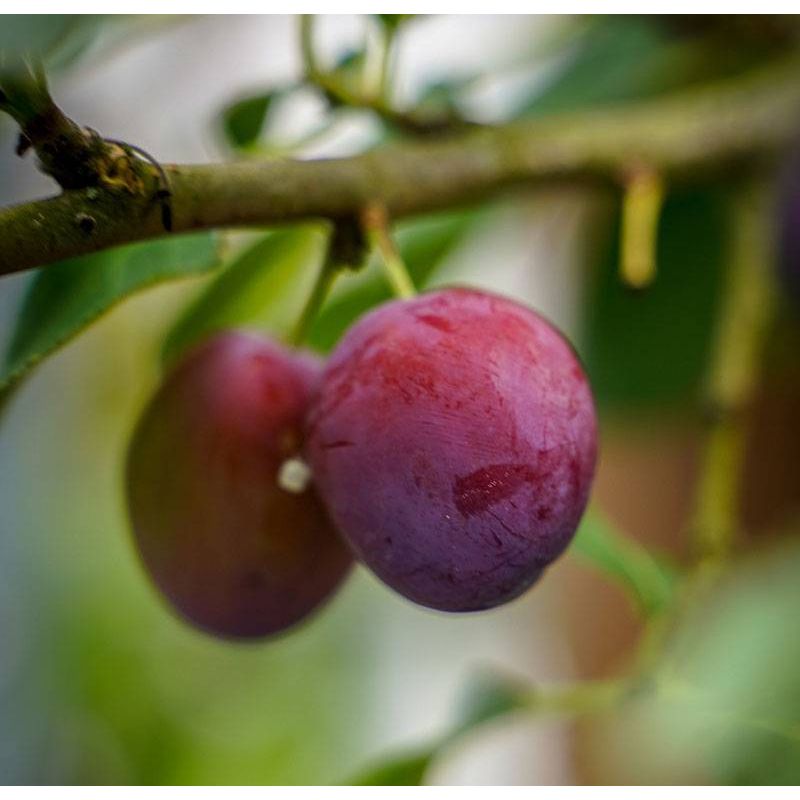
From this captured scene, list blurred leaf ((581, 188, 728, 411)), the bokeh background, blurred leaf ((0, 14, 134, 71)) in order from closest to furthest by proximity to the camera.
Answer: blurred leaf ((0, 14, 134, 71)) → the bokeh background → blurred leaf ((581, 188, 728, 411))

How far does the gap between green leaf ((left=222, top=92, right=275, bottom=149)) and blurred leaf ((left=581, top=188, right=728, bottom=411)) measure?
0.96ft

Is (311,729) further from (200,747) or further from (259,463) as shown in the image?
(259,463)

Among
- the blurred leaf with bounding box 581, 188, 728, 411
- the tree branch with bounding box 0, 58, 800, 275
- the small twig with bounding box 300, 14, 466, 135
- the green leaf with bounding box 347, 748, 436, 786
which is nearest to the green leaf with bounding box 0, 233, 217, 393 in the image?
the tree branch with bounding box 0, 58, 800, 275

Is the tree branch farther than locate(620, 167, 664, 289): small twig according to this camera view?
No

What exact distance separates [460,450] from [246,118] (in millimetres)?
307

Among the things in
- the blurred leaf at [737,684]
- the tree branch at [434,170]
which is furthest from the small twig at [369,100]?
the blurred leaf at [737,684]

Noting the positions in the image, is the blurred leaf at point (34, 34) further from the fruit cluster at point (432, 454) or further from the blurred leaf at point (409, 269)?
the blurred leaf at point (409, 269)

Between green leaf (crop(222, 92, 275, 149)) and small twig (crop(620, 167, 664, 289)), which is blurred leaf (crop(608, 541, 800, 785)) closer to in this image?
small twig (crop(620, 167, 664, 289))

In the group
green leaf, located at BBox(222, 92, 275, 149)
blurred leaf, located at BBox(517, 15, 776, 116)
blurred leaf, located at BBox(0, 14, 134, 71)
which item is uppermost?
blurred leaf, located at BBox(517, 15, 776, 116)

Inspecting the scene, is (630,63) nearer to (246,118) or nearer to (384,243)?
(246,118)

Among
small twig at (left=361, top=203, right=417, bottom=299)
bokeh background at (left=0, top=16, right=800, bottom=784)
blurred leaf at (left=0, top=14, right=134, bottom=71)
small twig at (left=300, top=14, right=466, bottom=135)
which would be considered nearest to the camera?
blurred leaf at (left=0, top=14, right=134, bottom=71)

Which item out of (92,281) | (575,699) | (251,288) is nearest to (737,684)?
(575,699)

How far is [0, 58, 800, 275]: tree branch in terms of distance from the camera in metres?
0.25

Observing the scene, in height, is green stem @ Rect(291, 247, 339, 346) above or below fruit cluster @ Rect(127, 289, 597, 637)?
above
